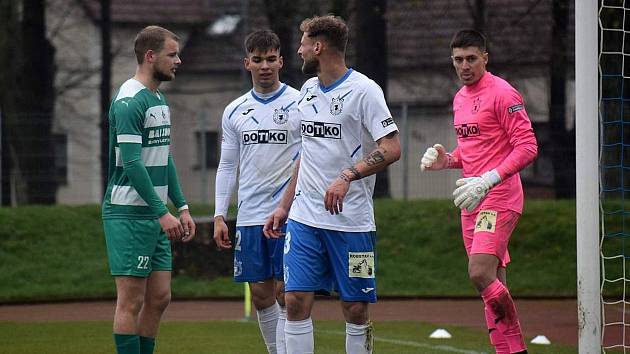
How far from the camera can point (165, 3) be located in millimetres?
33062

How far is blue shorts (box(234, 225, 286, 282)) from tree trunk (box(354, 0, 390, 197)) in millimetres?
13417

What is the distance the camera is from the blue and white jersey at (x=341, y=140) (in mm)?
7066

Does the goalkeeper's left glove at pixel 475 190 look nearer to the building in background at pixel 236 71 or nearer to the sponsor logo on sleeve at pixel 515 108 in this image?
the sponsor logo on sleeve at pixel 515 108

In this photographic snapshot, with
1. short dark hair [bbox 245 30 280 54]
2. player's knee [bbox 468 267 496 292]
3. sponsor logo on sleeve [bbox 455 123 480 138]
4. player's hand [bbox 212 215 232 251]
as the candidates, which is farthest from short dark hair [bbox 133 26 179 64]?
player's knee [bbox 468 267 496 292]

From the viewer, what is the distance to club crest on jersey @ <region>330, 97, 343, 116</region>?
23.3 ft

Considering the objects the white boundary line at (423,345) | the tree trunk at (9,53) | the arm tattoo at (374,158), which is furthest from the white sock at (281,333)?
the tree trunk at (9,53)

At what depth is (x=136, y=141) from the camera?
23.5 feet

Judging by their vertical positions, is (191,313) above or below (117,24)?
below

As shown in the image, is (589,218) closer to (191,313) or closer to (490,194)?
(490,194)

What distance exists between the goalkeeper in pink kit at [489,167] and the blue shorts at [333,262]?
951mm

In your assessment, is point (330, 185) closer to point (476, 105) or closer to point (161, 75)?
point (161, 75)

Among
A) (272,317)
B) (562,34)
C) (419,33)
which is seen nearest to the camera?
(272,317)

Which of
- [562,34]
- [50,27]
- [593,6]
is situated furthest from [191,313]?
[50,27]

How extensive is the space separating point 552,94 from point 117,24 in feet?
48.4
